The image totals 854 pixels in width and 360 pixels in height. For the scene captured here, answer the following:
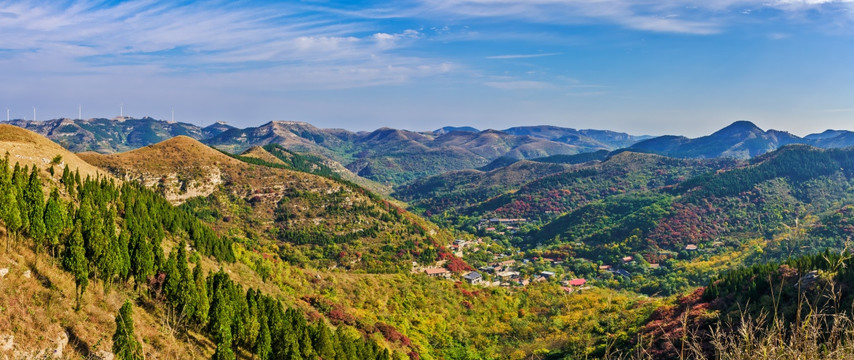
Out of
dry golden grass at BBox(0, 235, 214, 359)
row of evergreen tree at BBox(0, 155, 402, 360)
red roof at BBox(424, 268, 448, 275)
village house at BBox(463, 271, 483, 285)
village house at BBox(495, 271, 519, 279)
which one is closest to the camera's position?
dry golden grass at BBox(0, 235, 214, 359)

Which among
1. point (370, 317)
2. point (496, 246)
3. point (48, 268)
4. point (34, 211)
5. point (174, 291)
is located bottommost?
point (496, 246)

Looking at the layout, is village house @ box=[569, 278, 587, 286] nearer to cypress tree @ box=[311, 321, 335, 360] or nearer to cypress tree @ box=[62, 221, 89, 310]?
cypress tree @ box=[311, 321, 335, 360]

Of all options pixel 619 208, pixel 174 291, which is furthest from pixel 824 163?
pixel 174 291

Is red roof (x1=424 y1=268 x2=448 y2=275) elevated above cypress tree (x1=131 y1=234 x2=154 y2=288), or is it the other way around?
cypress tree (x1=131 y1=234 x2=154 y2=288)

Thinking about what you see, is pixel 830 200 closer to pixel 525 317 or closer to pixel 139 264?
pixel 525 317

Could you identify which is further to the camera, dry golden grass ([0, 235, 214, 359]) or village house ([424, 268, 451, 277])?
village house ([424, 268, 451, 277])

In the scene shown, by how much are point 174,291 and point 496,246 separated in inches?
4242

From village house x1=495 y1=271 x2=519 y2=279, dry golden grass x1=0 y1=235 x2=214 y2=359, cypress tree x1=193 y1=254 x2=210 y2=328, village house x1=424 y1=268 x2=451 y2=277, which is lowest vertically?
village house x1=495 y1=271 x2=519 y2=279

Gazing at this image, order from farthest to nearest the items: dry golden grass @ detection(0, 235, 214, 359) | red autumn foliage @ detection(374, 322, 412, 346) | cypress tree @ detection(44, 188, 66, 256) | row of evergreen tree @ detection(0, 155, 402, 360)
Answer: red autumn foliage @ detection(374, 322, 412, 346), cypress tree @ detection(44, 188, 66, 256), row of evergreen tree @ detection(0, 155, 402, 360), dry golden grass @ detection(0, 235, 214, 359)

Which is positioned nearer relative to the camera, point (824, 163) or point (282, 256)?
point (282, 256)

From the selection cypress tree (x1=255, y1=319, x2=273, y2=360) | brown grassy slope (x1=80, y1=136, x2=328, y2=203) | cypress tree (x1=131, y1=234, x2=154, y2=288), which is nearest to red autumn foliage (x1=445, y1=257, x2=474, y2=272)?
brown grassy slope (x1=80, y1=136, x2=328, y2=203)

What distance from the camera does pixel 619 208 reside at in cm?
16738

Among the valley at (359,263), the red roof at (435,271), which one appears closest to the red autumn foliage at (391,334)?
the valley at (359,263)

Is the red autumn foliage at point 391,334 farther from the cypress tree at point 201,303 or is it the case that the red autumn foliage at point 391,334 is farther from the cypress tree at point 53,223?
the cypress tree at point 53,223
